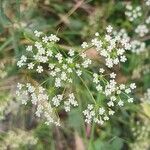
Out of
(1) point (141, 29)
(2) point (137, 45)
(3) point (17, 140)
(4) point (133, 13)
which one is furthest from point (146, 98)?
(3) point (17, 140)

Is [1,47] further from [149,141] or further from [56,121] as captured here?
[149,141]

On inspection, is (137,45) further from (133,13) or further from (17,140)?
(17,140)

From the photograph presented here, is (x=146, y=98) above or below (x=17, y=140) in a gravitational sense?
above

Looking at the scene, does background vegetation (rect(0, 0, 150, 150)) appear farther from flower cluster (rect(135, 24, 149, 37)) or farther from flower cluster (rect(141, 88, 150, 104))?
flower cluster (rect(135, 24, 149, 37))

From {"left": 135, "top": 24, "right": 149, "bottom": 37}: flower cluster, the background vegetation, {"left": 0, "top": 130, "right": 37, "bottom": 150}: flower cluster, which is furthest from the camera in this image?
{"left": 135, "top": 24, "right": 149, "bottom": 37}: flower cluster

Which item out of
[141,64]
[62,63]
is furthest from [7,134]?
[141,64]

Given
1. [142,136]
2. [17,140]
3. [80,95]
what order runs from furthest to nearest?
1. [142,136]
2. [80,95]
3. [17,140]

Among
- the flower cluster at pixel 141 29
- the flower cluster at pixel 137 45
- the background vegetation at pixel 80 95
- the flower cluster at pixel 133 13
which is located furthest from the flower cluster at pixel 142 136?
the flower cluster at pixel 133 13

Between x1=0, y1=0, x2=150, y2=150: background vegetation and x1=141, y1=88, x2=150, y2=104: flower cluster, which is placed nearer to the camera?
x1=0, y1=0, x2=150, y2=150: background vegetation

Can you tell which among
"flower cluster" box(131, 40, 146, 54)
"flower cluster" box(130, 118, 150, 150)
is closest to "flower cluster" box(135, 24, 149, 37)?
"flower cluster" box(131, 40, 146, 54)

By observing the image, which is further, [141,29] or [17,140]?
[141,29]
